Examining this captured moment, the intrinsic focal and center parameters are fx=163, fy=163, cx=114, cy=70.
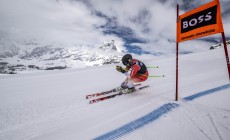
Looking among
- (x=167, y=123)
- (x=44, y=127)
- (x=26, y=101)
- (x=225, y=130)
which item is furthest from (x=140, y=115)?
(x=26, y=101)

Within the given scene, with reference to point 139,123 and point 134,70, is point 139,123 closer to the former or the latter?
point 139,123

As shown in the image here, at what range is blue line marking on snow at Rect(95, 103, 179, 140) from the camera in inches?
145

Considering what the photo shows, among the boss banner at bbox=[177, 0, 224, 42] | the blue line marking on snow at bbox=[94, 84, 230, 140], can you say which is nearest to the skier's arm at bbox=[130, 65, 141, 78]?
the blue line marking on snow at bbox=[94, 84, 230, 140]

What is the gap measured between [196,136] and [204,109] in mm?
1484

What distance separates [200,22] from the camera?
4340 millimetres

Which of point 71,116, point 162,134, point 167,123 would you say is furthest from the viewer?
point 71,116

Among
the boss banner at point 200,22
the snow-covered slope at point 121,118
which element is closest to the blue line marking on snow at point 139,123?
the snow-covered slope at point 121,118

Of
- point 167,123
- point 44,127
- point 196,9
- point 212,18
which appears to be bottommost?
point 44,127

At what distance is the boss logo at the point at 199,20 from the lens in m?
4.00

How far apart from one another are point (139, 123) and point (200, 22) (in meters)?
3.10

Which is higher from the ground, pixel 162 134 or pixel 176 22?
pixel 176 22

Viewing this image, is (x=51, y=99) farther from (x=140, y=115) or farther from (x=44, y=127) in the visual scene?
(x=140, y=115)

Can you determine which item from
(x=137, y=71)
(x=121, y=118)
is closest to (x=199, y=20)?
(x=121, y=118)

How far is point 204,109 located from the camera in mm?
4371
